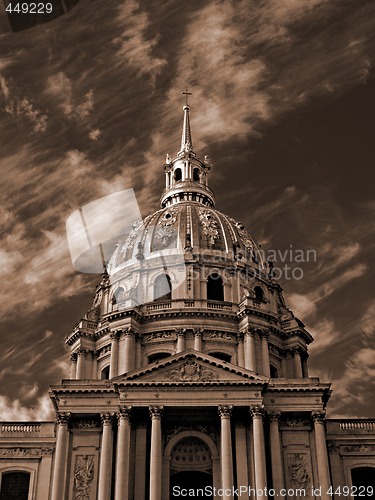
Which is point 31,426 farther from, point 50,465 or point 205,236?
point 205,236

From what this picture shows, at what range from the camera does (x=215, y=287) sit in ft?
220

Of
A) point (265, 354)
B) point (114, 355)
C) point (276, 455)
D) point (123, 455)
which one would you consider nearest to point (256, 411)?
→ point (276, 455)

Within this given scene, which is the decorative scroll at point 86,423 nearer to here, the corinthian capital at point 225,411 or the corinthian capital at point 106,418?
the corinthian capital at point 106,418

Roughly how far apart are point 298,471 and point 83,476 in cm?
1319

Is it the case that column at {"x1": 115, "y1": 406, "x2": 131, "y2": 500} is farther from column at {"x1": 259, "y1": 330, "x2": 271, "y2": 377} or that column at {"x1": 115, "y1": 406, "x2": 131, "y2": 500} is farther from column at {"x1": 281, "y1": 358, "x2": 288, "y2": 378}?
column at {"x1": 281, "y1": 358, "x2": 288, "y2": 378}

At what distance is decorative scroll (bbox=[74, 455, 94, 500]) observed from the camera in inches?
1829

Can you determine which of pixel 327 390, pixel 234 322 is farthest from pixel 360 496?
pixel 234 322

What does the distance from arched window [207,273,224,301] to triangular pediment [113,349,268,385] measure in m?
17.0

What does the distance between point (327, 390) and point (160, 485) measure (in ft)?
40.4

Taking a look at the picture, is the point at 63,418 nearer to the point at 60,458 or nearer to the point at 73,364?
the point at 60,458

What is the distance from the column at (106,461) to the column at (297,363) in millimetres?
19636

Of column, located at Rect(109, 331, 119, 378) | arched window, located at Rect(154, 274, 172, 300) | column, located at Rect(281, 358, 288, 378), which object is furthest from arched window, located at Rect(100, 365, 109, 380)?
column, located at Rect(281, 358, 288, 378)

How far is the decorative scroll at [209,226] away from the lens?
229 ft

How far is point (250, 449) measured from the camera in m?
47.9
